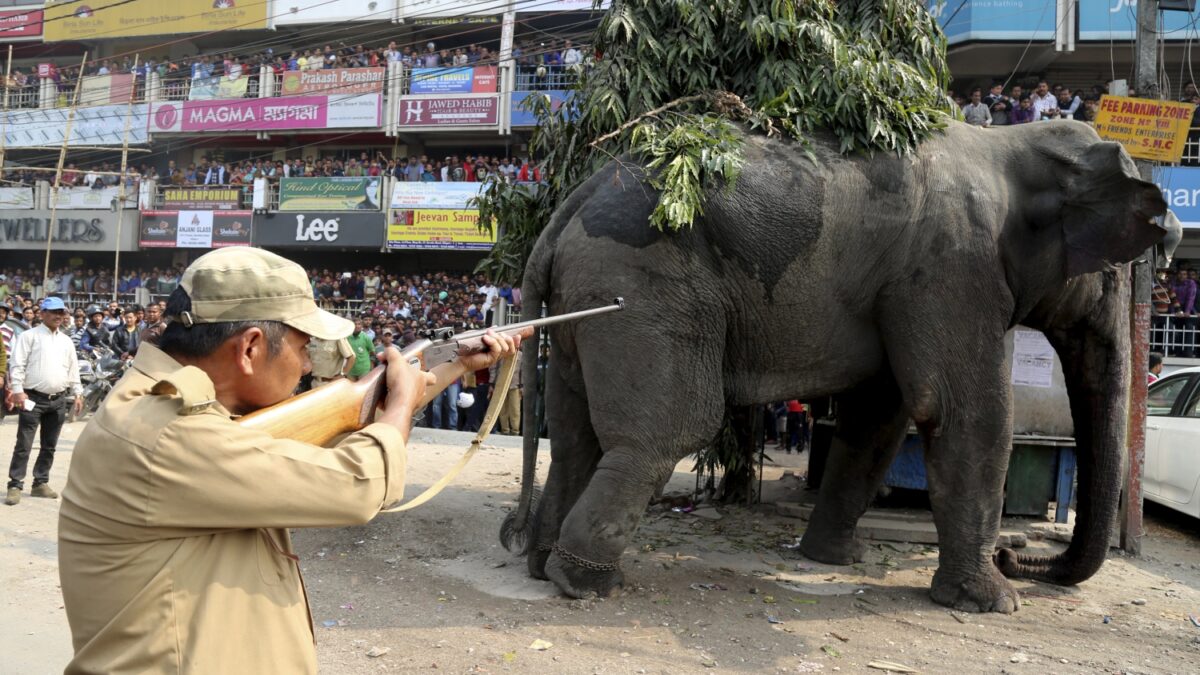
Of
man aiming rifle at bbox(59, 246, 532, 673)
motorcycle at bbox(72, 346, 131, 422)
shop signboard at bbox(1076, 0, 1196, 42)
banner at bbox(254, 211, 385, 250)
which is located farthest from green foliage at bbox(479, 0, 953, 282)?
banner at bbox(254, 211, 385, 250)

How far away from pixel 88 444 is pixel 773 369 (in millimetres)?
4348

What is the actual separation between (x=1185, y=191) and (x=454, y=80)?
62.6ft

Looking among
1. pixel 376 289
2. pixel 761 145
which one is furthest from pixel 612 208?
pixel 376 289

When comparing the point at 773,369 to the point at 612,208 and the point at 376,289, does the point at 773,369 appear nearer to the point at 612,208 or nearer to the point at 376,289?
the point at 612,208

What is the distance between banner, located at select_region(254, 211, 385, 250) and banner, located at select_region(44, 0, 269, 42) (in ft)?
26.8

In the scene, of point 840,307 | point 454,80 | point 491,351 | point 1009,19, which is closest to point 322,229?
point 454,80

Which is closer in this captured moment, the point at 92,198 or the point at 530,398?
the point at 530,398

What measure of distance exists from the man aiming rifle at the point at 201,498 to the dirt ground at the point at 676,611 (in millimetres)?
2795

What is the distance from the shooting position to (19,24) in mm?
35625

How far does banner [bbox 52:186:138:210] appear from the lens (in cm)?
2964

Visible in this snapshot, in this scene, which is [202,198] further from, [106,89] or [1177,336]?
[1177,336]

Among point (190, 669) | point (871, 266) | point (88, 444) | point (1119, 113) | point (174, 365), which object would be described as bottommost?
point (190, 669)

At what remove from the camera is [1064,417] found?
8.27 m

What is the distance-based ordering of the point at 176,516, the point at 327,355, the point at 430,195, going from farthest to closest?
the point at 430,195 → the point at 327,355 → the point at 176,516
